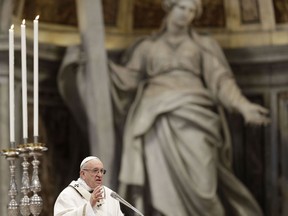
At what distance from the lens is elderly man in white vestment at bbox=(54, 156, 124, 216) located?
600cm

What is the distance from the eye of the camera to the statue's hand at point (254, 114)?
997 centimetres

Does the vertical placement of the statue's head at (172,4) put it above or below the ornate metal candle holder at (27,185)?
above

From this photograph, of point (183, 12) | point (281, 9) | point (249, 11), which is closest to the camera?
point (183, 12)

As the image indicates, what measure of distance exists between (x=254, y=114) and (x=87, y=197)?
4047mm

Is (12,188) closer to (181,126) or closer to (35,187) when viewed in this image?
(35,187)

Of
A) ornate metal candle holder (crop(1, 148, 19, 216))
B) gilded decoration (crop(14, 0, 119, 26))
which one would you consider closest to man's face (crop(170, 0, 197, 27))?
gilded decoration (crop(14, 0, 119, 26))

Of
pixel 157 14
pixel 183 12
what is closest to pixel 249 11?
pixel 157 14

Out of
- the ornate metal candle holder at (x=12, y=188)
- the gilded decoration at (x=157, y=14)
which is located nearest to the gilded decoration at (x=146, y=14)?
the gilded decoration at (x=157, y=14)

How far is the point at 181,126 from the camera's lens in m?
10.1

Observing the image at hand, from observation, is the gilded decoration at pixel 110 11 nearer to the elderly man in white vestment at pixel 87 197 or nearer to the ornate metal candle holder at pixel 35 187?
the elderly man in white vestment at pixel 87 197

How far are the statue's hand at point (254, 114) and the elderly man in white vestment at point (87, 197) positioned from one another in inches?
152

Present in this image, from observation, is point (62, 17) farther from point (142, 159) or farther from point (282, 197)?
point (282, 197)

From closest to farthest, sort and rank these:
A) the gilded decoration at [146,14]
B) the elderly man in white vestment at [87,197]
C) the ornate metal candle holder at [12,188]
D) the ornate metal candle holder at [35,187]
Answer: the ornate metal candle holder at [35,187]
the ornate metal candle holder at [12,188]
the elderly man in white vestment at [87,197]
the gilded decoration at [146,14]

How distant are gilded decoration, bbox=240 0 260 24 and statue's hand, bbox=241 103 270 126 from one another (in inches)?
48.0
